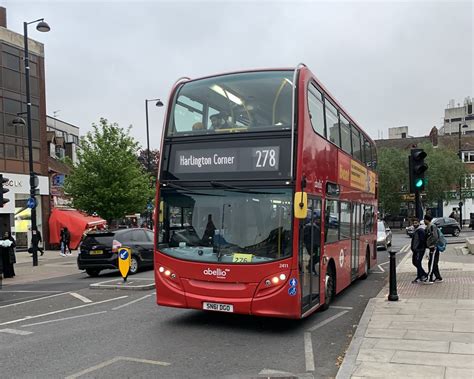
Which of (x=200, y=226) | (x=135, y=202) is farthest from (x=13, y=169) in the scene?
(x=200, y=226)

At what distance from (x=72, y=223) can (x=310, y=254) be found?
85.2ft

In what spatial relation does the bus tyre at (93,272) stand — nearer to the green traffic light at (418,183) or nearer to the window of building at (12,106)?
the green traffic light at (418,183)

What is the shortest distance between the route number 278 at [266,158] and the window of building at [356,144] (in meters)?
4.88

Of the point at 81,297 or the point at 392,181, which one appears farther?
the point at 392,181

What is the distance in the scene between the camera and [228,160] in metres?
7.88

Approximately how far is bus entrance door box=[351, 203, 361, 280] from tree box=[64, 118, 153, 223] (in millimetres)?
17977

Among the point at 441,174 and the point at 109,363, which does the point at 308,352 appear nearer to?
the point at 109,363

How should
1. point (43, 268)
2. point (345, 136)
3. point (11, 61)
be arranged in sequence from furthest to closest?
point (11, 61) < point (43, 268) < point (345, 136)

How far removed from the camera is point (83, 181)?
28297 mm

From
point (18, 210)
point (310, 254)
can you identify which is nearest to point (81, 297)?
point (310, 254)

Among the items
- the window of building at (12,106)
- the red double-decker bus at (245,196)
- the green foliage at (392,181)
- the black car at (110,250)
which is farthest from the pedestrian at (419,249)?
the green foliage at (392,181)

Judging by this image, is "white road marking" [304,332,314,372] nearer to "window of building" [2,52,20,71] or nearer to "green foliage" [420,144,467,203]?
"window of building" [2,52,20,71]

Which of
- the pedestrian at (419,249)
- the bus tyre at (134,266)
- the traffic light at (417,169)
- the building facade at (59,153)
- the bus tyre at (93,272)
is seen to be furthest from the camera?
the building facade at (59,153)

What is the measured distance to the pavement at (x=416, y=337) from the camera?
218 inches
